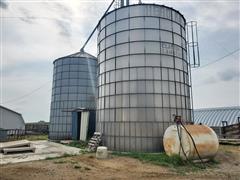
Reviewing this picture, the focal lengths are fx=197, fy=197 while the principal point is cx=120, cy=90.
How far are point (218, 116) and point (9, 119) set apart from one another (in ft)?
132

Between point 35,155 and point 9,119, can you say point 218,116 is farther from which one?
point 9,119

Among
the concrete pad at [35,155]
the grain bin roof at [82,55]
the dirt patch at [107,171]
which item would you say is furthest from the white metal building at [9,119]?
the dirt patch at [107,171]

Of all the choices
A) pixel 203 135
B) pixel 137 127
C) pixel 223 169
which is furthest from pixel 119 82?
pixel 223 169

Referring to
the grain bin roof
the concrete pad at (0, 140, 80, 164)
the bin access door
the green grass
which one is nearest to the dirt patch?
the green grass

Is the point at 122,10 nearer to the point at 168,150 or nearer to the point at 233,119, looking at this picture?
the point at 168,150

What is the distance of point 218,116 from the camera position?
37.0 meters

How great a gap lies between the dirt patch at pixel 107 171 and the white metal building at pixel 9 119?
3144cm

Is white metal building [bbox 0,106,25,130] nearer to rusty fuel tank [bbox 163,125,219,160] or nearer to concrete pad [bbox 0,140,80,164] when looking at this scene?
A: concrete pad [bbox 0,140,80,164]

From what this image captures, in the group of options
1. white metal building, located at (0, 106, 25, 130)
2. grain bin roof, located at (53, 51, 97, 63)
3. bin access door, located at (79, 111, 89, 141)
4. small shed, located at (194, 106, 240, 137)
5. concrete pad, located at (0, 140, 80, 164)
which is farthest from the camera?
white metal building, located at (0, 106, 25, 130)

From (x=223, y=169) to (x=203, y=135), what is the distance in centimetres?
192

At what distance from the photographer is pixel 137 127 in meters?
13.4

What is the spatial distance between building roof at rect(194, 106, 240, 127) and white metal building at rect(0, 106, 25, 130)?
3738 centimetres

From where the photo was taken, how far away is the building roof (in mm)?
33956

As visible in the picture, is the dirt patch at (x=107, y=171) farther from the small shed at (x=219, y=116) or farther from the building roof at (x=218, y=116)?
the building roof at (x=218, y=116)
